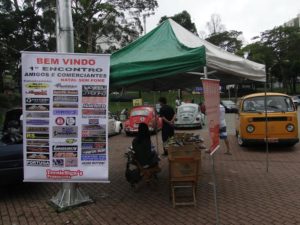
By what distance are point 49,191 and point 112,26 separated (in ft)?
112

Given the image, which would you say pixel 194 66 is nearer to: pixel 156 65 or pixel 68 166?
pixel 156 65

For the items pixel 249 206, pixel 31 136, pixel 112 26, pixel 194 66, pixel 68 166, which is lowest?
pixel 249 206

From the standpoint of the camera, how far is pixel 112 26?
40.7 metres

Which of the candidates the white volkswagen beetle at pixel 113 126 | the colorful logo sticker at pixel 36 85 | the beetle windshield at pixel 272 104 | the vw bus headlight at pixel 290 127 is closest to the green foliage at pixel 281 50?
the white volkswagen beetle at pixel 113 126

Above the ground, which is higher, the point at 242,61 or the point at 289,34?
the point at 289,34

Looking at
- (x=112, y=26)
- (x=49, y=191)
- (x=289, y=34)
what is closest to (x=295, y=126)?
(x=49, y=191)

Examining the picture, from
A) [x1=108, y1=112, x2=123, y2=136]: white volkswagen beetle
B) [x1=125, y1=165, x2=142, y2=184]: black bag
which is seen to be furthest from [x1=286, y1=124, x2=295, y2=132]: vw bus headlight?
[x1=108, y1=112, x2=123, y2=136]: white volkswagen beetle

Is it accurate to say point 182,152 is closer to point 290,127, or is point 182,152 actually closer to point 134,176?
point 134,176

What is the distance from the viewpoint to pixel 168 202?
7.17m

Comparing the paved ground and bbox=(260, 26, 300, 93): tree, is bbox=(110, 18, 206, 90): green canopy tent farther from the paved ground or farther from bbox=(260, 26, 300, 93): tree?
bbox=(260, 26, 300, 93): tree

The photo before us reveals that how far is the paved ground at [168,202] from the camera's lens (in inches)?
246

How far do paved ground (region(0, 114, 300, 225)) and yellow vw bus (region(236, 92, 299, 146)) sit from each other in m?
2.93

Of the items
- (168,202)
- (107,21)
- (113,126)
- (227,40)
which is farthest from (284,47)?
(168,202)

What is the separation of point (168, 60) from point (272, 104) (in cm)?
775
